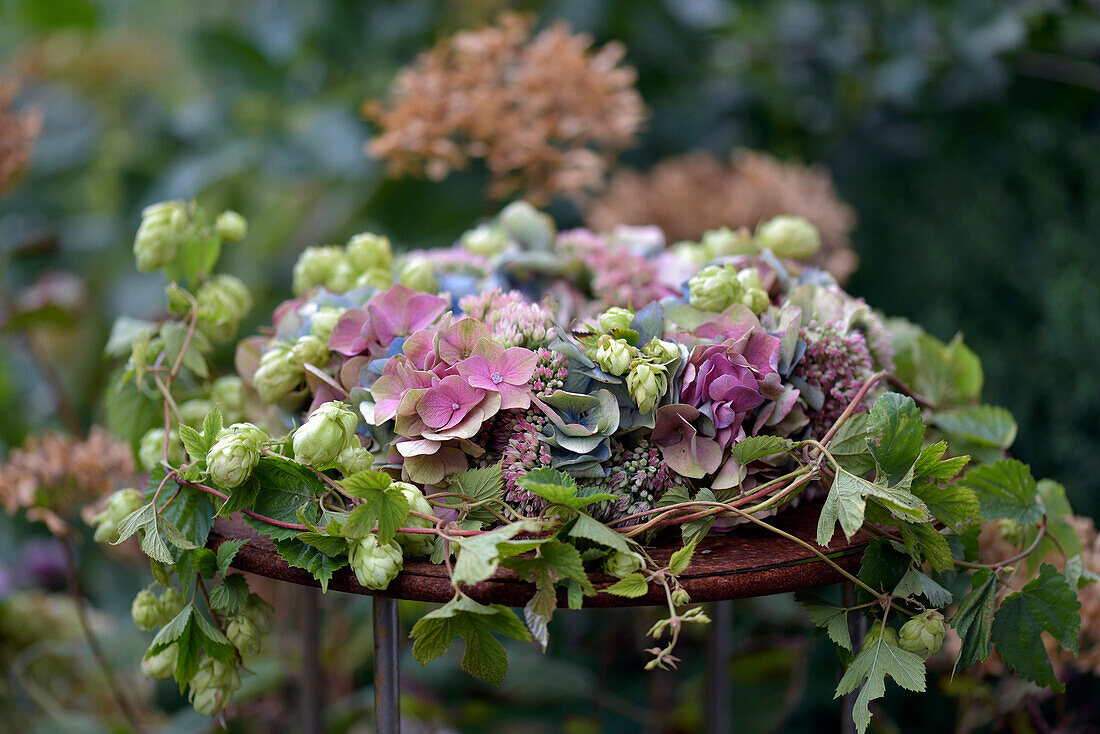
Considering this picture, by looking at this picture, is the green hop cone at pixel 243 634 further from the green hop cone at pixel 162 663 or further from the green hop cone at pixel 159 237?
the green hop cone at pixel 159 237

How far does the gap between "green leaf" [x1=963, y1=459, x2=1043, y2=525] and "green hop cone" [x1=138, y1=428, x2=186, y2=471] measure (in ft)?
1.88

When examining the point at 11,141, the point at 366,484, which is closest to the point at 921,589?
the point at 366,484

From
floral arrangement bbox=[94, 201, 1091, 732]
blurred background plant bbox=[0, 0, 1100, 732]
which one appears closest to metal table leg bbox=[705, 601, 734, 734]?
blurred background plant bbox=[0, 0, 1100, 732]

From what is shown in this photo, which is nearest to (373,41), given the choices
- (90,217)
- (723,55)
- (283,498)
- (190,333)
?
(723,55)

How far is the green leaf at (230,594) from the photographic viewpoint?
0.57 m

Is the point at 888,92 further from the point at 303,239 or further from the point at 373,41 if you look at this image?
the point at 303,239

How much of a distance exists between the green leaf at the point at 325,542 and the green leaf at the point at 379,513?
2 centimetres

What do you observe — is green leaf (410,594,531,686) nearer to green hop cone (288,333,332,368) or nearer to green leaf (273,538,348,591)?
green leaf (273,538,348,591)

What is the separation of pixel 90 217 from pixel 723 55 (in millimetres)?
1510

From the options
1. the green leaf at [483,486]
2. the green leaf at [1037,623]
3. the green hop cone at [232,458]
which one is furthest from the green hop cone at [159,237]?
the green leaf at [1037,623]

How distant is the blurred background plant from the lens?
111cm

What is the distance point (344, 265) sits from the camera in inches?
30.0

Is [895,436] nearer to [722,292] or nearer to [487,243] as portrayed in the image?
[722,292]

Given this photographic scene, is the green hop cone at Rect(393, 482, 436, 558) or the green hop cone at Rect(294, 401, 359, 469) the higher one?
the green hop cone at Rect(294, 401, 359, 469)
